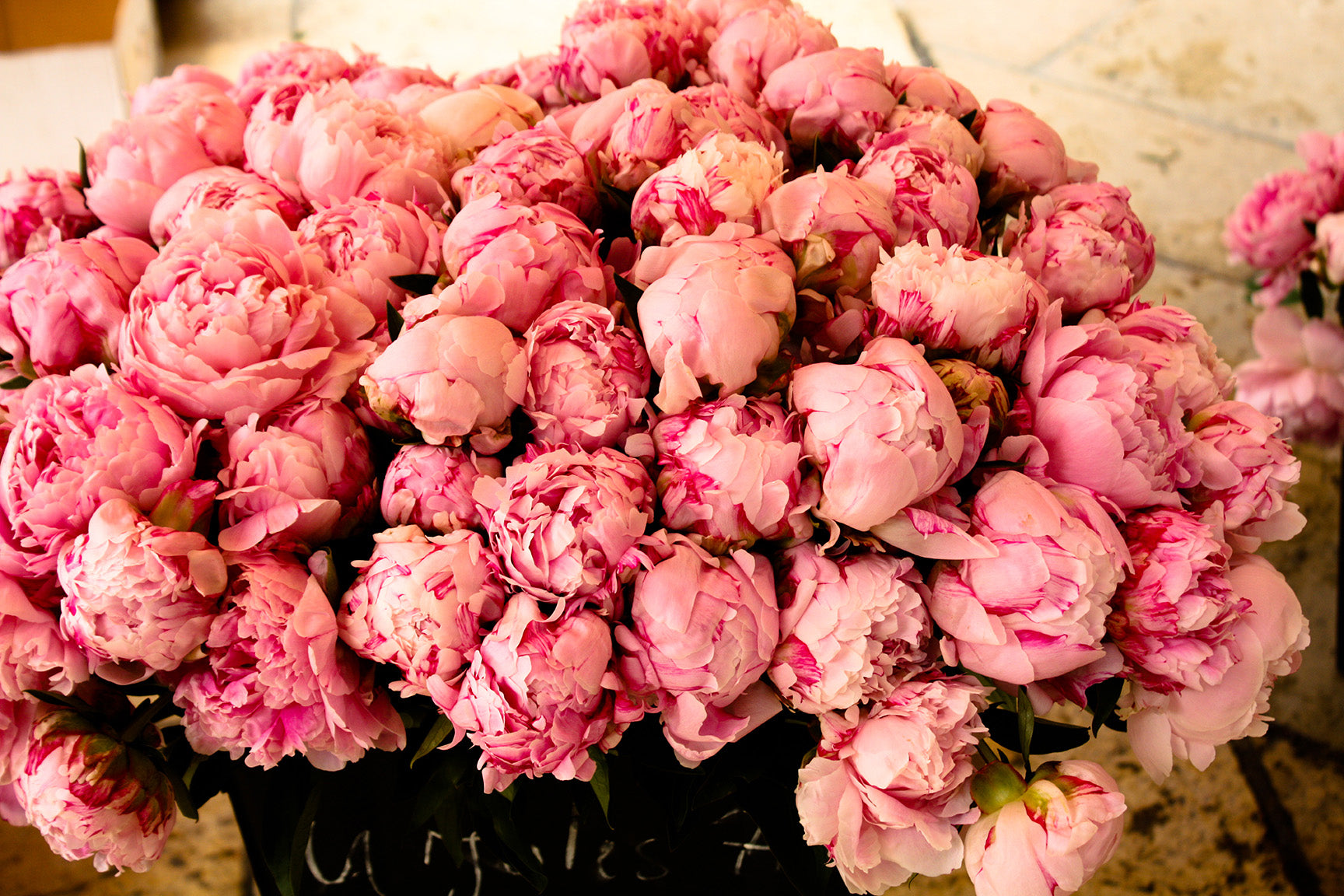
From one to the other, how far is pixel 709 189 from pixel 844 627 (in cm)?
22

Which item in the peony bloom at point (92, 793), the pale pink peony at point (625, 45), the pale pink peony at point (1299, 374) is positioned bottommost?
the pale pink peony at point (1299, 374)

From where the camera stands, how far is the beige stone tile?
1838 mm

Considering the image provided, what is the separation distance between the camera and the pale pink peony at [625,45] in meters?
0.68

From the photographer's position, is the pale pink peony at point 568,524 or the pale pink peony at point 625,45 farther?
the pale pink peony at point 625,45

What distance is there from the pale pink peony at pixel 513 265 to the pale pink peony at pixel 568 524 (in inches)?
3.3

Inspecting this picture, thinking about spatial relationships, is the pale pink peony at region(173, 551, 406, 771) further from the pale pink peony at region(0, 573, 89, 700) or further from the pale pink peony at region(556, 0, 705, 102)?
the pale pink peony at region(556, 0, 705, 102)

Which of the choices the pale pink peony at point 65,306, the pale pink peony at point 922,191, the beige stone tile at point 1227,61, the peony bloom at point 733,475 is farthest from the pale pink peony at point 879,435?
the beige stone tile at point 1227,61

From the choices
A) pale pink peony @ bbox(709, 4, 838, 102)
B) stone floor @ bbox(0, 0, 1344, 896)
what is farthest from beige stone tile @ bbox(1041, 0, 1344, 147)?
pale pink peony @ bbox(709, 4, 838, 102)

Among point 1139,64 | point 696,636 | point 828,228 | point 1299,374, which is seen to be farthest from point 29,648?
point 1139,64

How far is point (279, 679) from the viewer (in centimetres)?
49

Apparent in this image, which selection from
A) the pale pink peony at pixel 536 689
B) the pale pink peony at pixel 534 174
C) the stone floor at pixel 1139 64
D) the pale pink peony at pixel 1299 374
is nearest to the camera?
the pale pink peony at pixel 536 689

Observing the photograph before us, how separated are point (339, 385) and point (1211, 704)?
0.45 m

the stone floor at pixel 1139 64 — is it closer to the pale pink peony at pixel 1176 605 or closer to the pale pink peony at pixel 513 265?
the pale pink peony at pixel 1176 605

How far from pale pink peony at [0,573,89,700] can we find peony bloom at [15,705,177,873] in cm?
3
